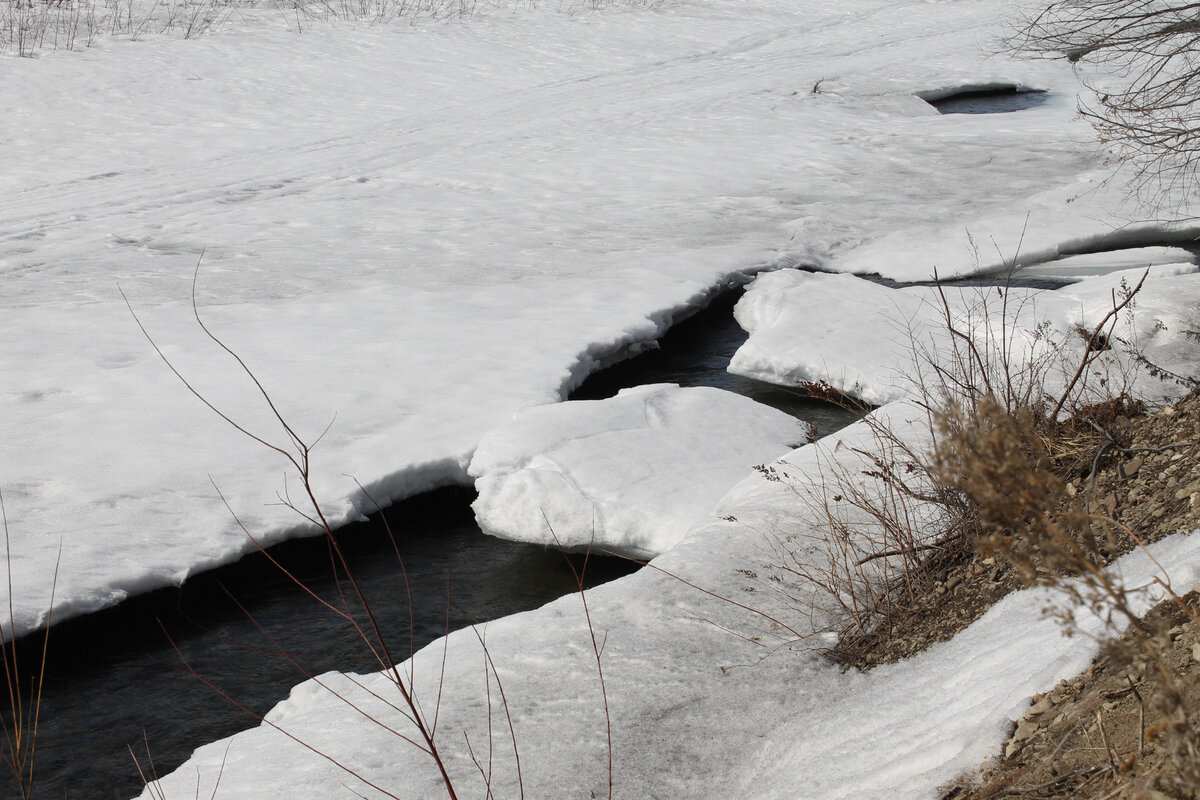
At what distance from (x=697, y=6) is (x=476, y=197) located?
11.6 m

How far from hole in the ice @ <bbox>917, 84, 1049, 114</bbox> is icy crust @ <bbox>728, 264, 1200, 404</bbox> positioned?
27.5ft

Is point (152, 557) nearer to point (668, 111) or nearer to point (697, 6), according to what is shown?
point (668, 111)

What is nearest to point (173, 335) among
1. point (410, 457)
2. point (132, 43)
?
point (410, 457)

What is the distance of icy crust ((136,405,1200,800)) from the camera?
7.68ft

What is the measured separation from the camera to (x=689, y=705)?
2820mm

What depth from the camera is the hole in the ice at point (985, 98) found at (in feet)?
47.5

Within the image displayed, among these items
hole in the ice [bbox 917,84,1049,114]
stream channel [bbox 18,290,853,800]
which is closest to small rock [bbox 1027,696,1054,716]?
stream channel [bbox 18,290,853,800]

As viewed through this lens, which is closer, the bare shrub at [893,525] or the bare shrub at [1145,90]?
the bare shrub at [893,525]

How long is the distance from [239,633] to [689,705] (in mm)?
2089

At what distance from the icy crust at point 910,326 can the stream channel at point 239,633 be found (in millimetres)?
2004

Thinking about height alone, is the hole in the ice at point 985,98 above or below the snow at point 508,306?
above

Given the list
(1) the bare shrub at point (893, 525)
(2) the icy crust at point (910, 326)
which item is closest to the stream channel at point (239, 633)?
(1) the bare shrub at point (893, 525)

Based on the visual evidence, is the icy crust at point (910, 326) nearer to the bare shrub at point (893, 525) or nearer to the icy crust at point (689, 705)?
the bare shrub at point (893, 525)

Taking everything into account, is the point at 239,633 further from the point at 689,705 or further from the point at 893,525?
the point at 893,525
